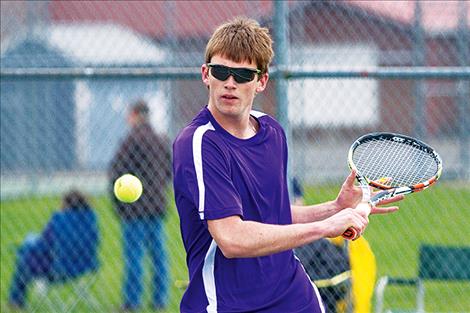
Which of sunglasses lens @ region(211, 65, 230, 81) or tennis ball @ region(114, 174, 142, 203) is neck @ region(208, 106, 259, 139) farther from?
tennis ball @ region(114, 174, 142, 203)

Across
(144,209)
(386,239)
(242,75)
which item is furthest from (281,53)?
(386,239)

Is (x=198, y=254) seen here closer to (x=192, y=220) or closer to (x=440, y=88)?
(x=192, y=220)

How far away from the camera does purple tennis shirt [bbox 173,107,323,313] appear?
11.5 feet

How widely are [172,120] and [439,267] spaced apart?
381 cm

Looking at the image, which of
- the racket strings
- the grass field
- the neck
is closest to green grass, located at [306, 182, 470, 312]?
the grass field

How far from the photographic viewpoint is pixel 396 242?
954 cm

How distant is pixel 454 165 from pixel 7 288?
21.4 feet

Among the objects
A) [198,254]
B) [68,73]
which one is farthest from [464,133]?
[198,254]

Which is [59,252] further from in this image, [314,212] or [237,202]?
[237,202]

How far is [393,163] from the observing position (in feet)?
13.9

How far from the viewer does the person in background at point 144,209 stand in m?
7.37

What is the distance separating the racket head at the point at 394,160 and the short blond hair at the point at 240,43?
24.3 inches

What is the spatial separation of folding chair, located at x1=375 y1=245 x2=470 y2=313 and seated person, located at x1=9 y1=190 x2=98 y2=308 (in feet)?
7.87

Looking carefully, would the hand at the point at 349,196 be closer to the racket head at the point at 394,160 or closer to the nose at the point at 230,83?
the racket head at the point at 394,160
